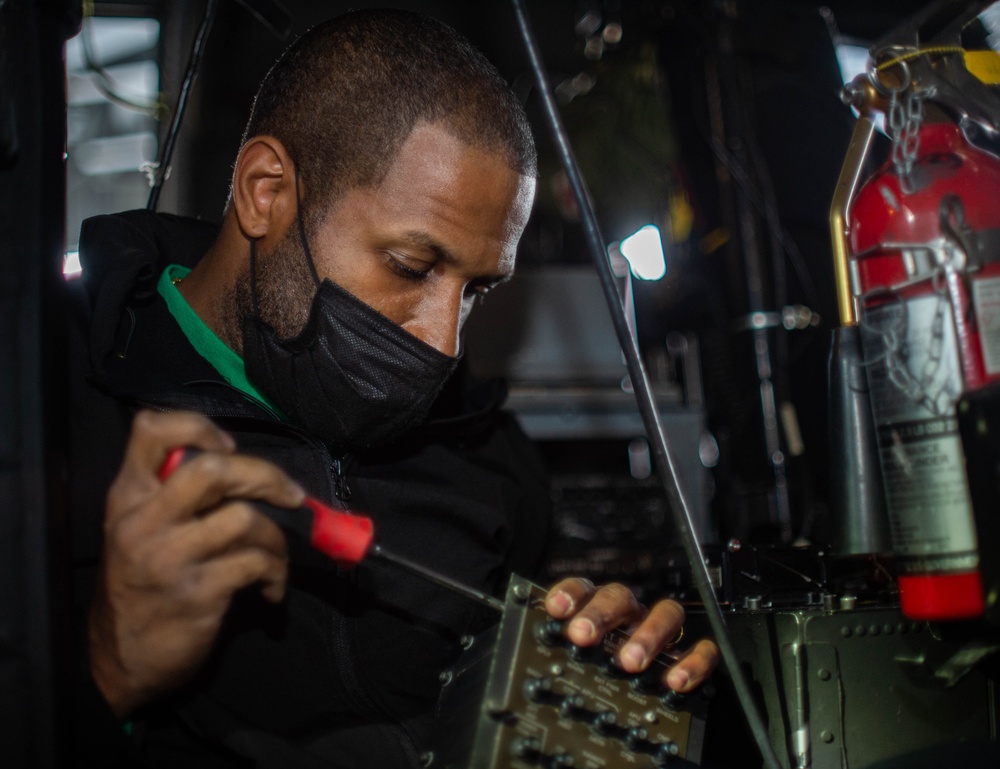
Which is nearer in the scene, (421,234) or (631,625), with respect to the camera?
(631,625)

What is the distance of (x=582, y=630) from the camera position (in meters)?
0.80

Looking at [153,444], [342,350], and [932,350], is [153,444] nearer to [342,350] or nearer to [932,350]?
[342,350]

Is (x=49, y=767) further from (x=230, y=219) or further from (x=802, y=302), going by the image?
(x=802, y=302)

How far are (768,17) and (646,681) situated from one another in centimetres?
199

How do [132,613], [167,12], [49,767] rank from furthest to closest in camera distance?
1. [167,12]
2. [132,613]
3. [49,767]

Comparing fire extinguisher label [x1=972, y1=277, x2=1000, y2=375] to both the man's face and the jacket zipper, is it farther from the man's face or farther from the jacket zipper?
the jacket zipper

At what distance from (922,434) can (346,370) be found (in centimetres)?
73

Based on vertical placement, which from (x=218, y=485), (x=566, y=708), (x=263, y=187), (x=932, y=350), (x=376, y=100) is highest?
(x=376, y=100)

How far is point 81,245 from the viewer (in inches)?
49.4

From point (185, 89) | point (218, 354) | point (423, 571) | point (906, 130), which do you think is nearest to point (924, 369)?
point (906, 130)

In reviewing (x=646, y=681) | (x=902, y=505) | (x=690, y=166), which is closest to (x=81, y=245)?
(x=646, y=681)

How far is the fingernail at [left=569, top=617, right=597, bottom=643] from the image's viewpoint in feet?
2.62

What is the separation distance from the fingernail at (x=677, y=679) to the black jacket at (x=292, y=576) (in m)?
0.37

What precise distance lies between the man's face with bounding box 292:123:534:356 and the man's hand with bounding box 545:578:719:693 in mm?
472
